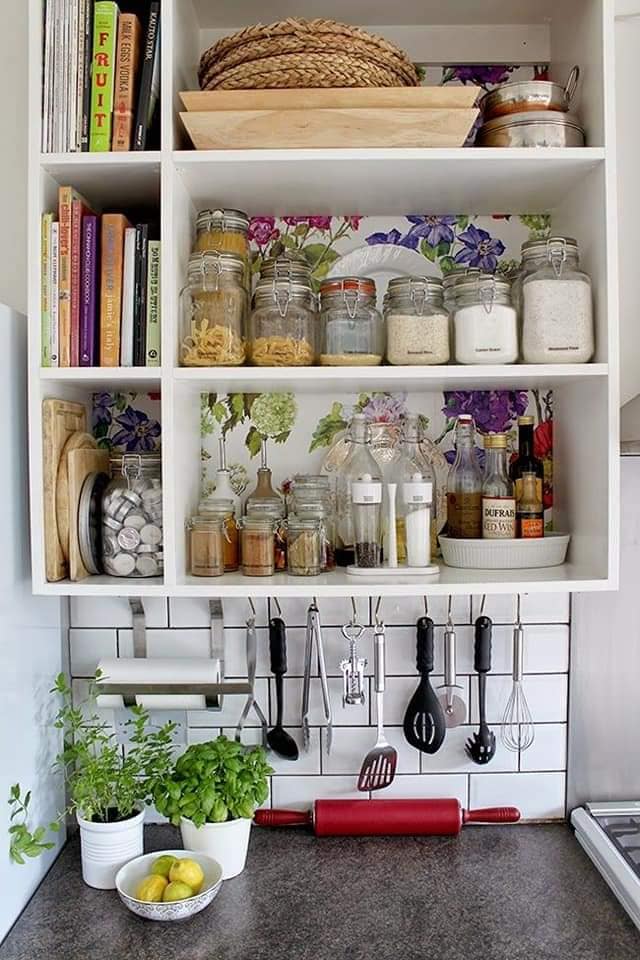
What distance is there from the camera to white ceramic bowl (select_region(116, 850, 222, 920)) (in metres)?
1.29

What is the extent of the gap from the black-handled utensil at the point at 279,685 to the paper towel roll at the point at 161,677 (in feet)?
0.36

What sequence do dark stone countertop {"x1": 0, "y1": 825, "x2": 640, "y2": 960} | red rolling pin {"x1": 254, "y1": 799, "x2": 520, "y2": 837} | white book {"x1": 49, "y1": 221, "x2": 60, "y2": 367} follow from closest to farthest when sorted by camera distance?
dark stone countertop {"x1": 0, "y1": 825, "x2": 640, "y2": 960}, white book {"x1": 49, "y1": 221, "x2": 60, "y2": 367}, red rolling pin {"x1": 254, "y1": 799, "x2": 520, "y2": 837}

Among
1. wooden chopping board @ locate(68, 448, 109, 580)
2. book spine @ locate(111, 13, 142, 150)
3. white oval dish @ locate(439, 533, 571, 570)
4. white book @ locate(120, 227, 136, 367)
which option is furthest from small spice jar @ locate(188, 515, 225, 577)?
book spine @ locate(111, 13, 142, 150)

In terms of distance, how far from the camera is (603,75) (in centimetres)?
134

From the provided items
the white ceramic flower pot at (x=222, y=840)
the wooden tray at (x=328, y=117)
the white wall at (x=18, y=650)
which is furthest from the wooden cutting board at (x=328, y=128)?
the white ceramic flower pot at (x=222, y=840)

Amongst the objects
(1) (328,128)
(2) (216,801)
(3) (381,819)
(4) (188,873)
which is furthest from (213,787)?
(1) (328,128)

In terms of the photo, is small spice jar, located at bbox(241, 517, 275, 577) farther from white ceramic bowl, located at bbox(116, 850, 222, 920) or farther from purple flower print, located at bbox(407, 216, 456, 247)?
purple flower print, located at bbox(407, 216, 456, 247)

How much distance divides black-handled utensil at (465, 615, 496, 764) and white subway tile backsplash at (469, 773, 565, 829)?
0.06 metres

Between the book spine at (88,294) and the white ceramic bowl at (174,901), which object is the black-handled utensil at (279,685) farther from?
the book spine at (88,294)

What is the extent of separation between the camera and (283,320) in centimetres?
141

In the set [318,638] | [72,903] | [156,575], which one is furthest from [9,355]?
[72,903]

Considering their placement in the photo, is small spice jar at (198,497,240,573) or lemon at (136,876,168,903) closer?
lemon at (136,876,168,903)

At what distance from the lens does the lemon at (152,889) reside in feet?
4.30

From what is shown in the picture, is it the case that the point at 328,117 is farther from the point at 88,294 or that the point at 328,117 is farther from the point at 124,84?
the point at 88,294
